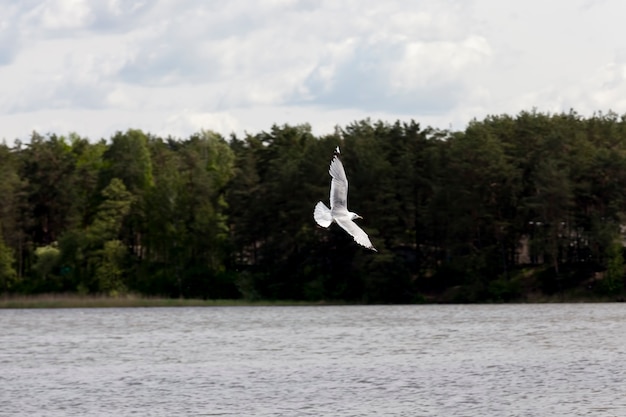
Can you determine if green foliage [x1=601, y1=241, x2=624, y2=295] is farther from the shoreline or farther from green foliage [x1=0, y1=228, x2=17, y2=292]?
green foliage [x1=0, y1=228, x2=17, y2=292]

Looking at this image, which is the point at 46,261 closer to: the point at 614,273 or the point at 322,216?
the point at 614,273

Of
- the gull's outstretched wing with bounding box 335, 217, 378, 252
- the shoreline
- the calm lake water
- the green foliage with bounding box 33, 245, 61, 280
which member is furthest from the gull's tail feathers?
the green foliage with bounding box 33, 245, 61, 280

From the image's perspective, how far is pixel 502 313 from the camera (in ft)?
281

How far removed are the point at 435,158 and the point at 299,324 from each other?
40.5m

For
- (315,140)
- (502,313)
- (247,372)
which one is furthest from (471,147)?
(247,372)

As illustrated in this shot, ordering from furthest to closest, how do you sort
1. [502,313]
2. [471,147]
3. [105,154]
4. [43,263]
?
[105,154] → [43,263] → [471,147] → [502,313]

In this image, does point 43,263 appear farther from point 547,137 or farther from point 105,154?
point 547,137

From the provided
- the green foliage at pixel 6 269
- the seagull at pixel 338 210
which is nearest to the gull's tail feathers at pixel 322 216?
the seagull at pixel 338 210

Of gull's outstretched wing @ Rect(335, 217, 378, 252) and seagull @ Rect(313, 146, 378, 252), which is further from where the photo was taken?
seagull @ Rect(313, 146, 378, 252)

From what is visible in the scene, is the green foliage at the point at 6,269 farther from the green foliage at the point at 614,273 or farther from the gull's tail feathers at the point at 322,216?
the gull's tail feathers at the point at 322,216

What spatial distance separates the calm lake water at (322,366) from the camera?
3728 centimetres

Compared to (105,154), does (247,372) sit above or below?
below

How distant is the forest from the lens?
106 metres

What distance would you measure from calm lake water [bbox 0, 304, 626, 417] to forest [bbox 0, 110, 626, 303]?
23965mm
